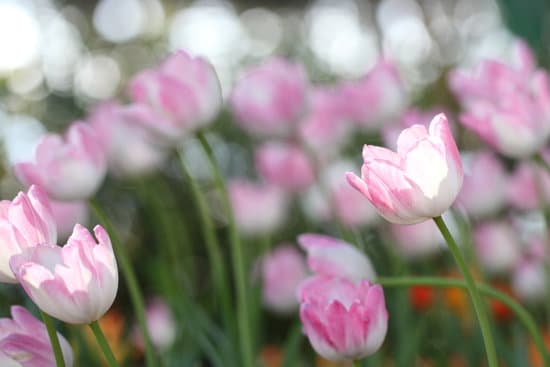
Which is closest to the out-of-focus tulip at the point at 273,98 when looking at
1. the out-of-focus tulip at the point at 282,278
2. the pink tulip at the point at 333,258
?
the out-of-focus tulip at the point at 282,278

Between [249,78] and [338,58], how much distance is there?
5.28 ft

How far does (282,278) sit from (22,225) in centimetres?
42

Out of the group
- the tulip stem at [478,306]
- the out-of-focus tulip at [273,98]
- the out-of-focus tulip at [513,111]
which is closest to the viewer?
the tulip stem at [478,306]

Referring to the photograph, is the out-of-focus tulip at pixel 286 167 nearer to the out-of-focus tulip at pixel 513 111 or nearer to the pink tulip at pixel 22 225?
the out-of-focus tulip at pixel 513 111

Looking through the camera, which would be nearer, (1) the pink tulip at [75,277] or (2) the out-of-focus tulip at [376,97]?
(1) the pink tulip at [75,277]

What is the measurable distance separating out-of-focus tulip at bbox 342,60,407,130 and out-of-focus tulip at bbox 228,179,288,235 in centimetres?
16

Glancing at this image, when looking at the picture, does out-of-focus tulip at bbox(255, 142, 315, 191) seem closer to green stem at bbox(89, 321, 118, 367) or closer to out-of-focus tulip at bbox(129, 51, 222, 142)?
out-of-focus tulip at bbox(129, 51, 222, 142)

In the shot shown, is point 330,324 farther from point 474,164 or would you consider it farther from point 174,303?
point 474,164

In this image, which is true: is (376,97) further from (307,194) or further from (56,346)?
(56,346)

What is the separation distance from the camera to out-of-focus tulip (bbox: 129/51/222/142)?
0.52 meters

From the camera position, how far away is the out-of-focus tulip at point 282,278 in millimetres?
725

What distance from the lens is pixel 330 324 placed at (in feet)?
1.11

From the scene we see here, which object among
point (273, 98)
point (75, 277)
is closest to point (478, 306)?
point (75, 277)

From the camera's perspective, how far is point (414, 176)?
1.07 feet
